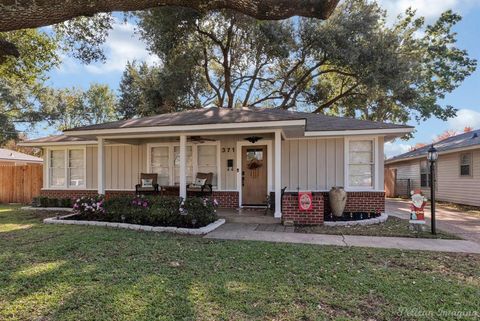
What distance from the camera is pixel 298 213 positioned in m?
7.63

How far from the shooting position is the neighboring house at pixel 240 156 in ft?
27.0

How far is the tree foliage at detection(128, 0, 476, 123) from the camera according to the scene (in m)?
14.3

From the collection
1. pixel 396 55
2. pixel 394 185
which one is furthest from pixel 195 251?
pixel 394 185

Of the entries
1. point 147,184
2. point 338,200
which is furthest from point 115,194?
point 338,200

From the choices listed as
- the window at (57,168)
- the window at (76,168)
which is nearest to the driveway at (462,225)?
the window at (76,168)

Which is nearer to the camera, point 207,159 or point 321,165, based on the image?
point 321,165

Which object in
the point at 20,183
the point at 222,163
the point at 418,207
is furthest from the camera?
the point at 20,183

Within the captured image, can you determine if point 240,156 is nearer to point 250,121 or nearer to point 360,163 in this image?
point 250,121

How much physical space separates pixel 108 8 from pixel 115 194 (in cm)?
870

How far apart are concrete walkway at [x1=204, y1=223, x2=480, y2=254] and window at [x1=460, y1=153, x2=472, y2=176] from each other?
843 centimetres

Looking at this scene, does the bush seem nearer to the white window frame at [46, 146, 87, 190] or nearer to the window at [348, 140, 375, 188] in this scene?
the white window frame at [46, 146, 87, 190]

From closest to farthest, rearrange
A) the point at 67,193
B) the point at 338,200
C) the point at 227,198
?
1. the point at 338,200
2. the point at 227,198
3. the point at 67,193

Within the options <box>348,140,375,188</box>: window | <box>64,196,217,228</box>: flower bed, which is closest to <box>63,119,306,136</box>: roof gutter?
<box>64,196,217,228</box>: flower bed

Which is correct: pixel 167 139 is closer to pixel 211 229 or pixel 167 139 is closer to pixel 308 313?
pixel 211 229
